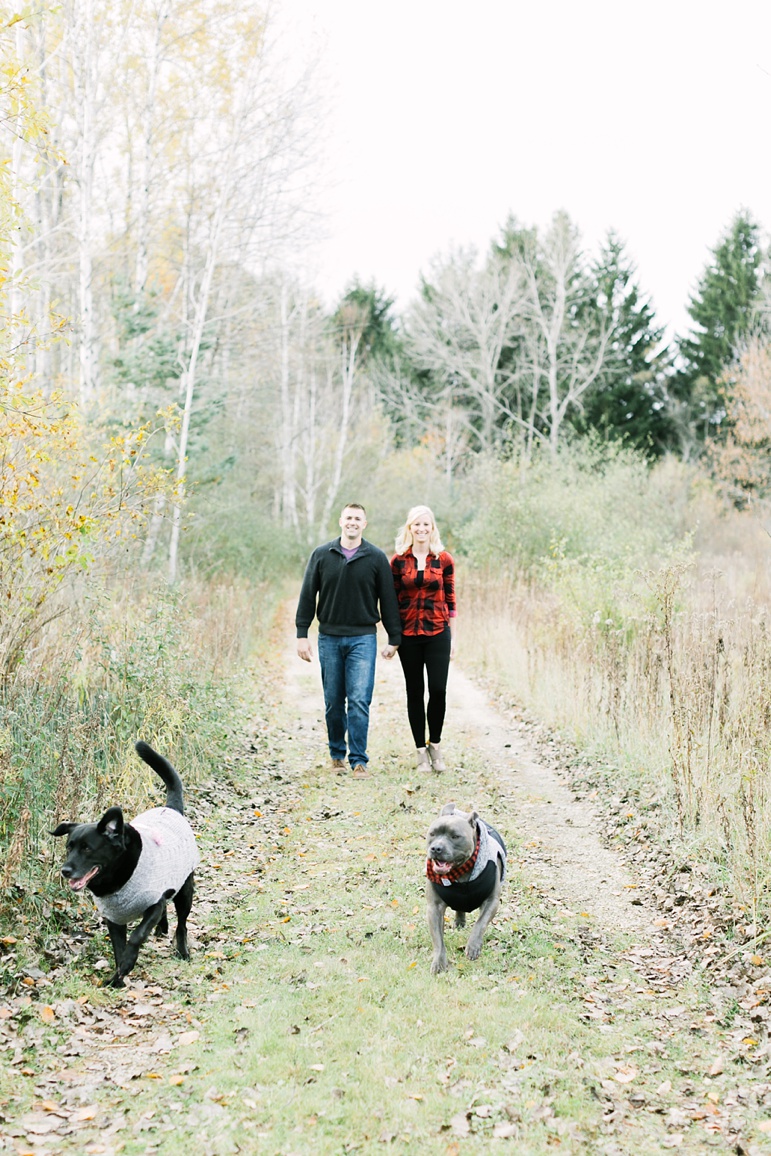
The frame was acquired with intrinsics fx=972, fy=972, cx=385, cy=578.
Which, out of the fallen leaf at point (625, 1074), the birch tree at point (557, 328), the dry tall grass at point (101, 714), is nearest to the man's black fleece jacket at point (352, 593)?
the dry tall grass at point (101, 714)

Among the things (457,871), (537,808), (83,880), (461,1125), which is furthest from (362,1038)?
(537,808)

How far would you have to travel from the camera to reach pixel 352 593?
7957 millimetres

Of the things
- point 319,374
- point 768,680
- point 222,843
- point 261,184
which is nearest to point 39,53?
point 261,184

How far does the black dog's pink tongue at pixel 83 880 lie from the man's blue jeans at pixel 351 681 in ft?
12.7

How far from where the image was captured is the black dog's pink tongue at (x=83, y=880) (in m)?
4.21

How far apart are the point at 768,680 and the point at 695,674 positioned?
2.35 ft

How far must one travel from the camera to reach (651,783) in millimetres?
7566

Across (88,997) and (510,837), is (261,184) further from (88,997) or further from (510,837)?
(88,997)

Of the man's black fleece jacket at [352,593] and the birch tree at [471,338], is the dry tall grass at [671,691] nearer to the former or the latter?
the man's black fleece jacket at [352,593]

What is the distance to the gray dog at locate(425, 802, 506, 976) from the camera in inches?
180

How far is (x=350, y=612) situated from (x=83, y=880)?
401cm

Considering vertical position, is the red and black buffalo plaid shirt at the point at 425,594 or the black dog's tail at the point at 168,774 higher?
the red and black buffalo plaid shirt at the point at 425,594

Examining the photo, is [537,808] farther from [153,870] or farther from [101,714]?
[153,870]

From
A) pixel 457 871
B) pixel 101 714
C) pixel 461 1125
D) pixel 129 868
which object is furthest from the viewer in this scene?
pixel 101 714
